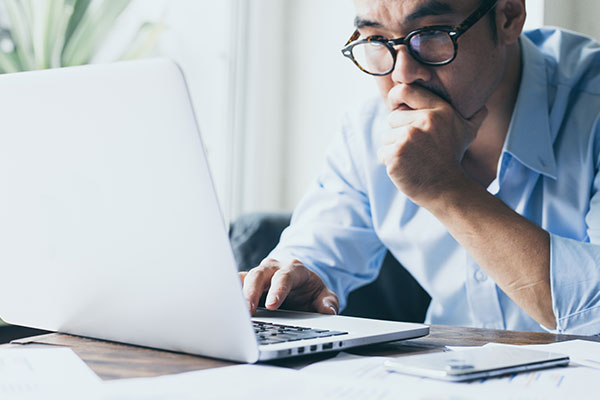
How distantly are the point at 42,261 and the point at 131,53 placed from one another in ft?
5.14

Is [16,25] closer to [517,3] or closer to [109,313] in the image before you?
[517,3]

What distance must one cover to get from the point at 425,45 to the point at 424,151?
0.20 metres

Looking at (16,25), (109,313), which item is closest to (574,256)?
(109,313)

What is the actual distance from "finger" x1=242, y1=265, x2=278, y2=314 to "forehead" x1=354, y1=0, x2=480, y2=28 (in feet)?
1.47

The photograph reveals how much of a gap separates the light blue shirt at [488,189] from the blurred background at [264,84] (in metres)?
0.92

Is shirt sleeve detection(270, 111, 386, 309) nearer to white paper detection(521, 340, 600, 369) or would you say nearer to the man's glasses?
the man's glasses

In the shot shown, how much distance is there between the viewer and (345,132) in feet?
4.74

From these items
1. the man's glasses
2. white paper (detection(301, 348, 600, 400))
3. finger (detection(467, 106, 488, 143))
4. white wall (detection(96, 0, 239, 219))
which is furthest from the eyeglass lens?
white wall (detection(96, 0, 239, 219))

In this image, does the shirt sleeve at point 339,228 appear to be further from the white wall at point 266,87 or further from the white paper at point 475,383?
the white wall at point 266,87

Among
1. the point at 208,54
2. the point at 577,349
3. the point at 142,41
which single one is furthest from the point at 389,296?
the point at 208,54

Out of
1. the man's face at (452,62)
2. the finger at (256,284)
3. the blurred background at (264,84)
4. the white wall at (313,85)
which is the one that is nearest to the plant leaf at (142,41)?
the blurred background at (264,84)

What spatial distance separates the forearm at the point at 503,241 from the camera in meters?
0.93

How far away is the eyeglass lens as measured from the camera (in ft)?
3.49

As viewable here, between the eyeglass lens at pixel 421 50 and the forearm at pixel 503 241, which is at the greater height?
the eyeglass lens at pixel 421 50
